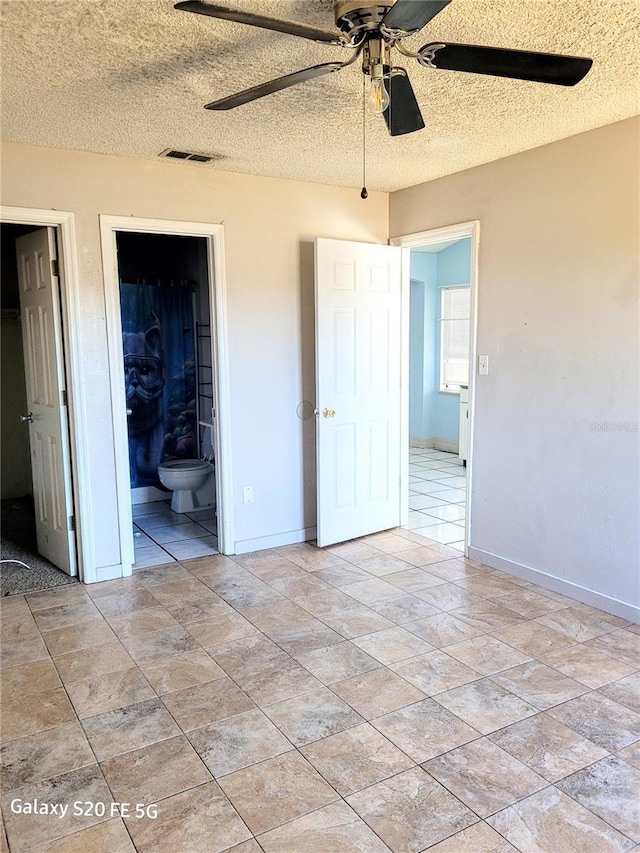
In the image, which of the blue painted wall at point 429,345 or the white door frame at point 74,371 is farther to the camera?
the blue painted wall at point 429,345

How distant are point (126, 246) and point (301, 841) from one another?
15.5 ft

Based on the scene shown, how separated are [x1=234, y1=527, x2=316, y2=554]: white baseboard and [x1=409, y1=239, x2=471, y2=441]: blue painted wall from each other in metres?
3.91

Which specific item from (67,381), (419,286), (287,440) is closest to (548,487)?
(287,440)

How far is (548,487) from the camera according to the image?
3.52m

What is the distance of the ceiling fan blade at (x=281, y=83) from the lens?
1807mm

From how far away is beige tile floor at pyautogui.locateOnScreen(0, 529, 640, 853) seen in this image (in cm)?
186

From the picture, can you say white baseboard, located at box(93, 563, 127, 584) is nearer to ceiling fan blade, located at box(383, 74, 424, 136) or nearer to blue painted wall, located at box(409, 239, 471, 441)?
ceiling fan blade, located at box(383, 74, 424, 136)

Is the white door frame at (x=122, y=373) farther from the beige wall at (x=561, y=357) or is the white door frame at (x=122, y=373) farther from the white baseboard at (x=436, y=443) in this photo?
the white baseboard at (x=436, y=443)

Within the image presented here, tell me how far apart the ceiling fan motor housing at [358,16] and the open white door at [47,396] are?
2.29 metres

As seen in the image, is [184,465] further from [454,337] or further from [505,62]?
[454,337]

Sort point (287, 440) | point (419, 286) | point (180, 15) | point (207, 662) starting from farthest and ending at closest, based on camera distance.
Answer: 1. point (419, 286)
2. point (287, 440)
3. point (207, 662)
4. point (180, 15)

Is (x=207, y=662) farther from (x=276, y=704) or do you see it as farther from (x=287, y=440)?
(x=287, y=440)

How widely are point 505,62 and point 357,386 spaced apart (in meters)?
2.68

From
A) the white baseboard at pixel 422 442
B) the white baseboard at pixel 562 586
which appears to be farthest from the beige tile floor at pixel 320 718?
the white baseboard at pixel 422 442
